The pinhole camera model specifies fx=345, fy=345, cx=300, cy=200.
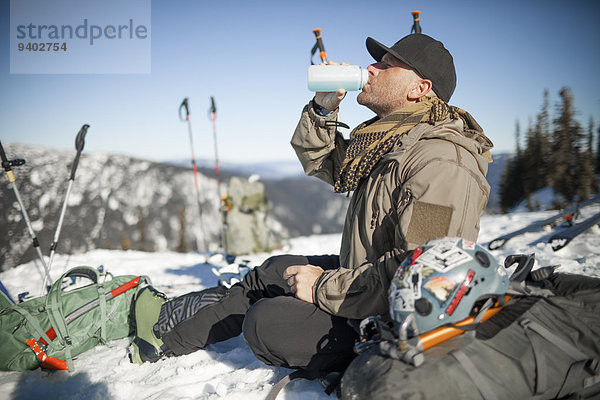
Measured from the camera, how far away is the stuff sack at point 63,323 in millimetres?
2648

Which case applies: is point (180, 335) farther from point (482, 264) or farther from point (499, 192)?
point (499, 192)

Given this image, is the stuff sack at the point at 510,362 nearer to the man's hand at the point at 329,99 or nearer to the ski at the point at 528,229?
the man's hand at the point at 329,99

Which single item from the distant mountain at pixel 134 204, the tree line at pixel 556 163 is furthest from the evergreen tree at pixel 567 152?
the distant mountain at pixel 134 204

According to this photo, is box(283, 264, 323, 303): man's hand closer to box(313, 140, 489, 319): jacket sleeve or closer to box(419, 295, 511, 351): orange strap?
box(313, 140, 489, 319): jacket sleeve

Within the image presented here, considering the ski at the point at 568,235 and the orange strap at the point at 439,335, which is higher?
the orange strap at the point at 439,335

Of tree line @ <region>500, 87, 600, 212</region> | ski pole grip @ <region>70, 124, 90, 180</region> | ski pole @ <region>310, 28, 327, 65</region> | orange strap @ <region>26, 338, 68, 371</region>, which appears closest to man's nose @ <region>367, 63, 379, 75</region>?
ski pole @ <region>310, 28, 327, 65</region>

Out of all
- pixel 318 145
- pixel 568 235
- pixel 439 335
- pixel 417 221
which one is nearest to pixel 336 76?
pixel 318 145

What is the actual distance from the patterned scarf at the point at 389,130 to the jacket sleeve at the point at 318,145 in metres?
0.45

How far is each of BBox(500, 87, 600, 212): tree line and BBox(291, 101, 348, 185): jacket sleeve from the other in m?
22.4

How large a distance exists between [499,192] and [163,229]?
3240 inches

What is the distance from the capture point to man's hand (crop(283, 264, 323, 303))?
205cm

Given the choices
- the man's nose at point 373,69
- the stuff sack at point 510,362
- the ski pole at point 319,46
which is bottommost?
the stuff sack at point 510,362

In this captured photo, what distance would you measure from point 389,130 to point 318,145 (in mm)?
765

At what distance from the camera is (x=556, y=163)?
23516 millimetres
